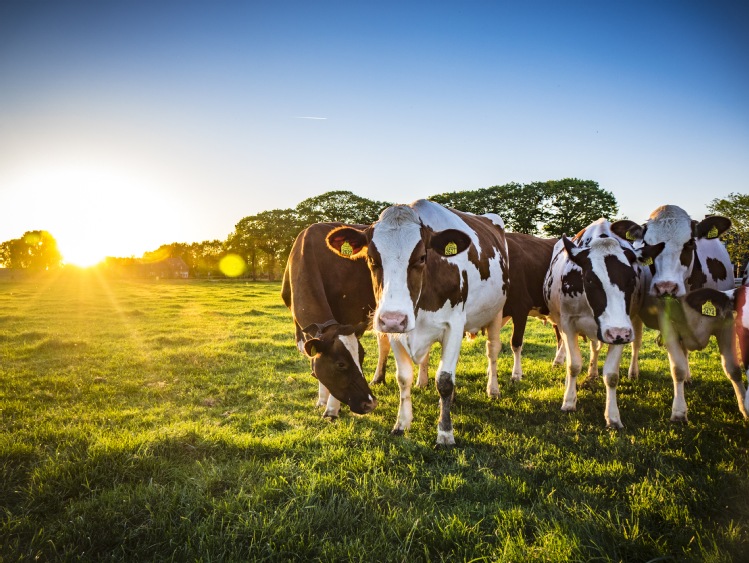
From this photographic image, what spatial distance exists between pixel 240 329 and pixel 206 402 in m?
7.86

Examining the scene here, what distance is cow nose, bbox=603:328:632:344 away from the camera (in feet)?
14.8

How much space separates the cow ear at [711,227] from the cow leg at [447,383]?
3.18m

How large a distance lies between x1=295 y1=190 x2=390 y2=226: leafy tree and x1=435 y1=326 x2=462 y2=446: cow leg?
51.6 m

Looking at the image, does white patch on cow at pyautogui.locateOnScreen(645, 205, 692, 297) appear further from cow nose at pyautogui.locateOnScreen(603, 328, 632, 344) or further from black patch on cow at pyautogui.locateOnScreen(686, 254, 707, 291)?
cow nose at pyautogui.locateOnScreen(603, 328, 632, 344)

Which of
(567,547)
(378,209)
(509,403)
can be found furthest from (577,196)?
(567,547)

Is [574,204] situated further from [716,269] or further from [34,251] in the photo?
[34,251]

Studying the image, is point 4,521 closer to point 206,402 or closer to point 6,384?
point 206,402

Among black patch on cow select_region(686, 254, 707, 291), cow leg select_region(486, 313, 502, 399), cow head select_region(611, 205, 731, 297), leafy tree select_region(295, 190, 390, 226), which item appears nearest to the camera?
cow head select_region(611, 205, 731, 297)

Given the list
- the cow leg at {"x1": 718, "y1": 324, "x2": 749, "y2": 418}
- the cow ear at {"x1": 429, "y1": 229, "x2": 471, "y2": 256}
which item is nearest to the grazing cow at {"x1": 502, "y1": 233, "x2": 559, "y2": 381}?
the cow leg at {"x1": 718, "y1": 324, "x2": 749, "y2": 418}

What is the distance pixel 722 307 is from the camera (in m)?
4.01

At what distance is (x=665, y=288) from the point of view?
473cm

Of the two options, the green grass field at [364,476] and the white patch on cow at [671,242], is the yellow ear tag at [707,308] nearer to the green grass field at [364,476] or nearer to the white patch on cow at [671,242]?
the white patch on cow at [671,242]

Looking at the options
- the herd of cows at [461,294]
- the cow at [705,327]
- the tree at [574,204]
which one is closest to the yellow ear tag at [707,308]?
the cow at [705,327]

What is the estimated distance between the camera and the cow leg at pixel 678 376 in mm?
4852
